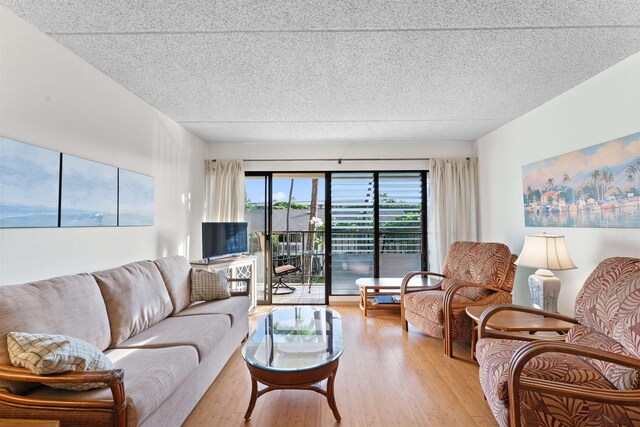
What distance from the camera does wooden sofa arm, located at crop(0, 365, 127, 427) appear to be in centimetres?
129

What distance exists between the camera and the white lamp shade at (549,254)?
2.49 metres

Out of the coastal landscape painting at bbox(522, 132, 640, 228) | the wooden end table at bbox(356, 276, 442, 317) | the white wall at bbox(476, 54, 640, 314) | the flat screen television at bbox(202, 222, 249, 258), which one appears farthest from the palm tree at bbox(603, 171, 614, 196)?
the flat screen television at bbox(202, 222, 249, 258)

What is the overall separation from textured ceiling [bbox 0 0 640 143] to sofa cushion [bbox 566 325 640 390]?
1869mm

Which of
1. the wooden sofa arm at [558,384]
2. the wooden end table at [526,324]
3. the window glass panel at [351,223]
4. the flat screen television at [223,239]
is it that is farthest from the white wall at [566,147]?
the flat screen television at [223,239]

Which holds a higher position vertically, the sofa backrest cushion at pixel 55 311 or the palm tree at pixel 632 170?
the palm tree at pixel 632 170

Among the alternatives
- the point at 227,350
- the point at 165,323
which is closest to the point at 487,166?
the point at 227,350

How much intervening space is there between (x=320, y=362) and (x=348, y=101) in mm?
2324

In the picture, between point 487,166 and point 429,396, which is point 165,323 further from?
point 487,166

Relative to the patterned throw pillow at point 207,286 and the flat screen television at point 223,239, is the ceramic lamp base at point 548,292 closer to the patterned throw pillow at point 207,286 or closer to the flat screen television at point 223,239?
the patterned throw pillow at point 207,286

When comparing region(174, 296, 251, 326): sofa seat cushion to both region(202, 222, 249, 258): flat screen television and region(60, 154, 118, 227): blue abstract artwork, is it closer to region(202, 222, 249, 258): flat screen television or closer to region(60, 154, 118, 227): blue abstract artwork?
region(202, 222, 249, 258): flat screen television

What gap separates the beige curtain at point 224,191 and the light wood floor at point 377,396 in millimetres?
2081

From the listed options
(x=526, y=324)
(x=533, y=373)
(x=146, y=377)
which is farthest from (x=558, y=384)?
(x=146, y=377)

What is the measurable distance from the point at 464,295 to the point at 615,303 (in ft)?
4.96

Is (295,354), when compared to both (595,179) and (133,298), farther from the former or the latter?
(595,179)
